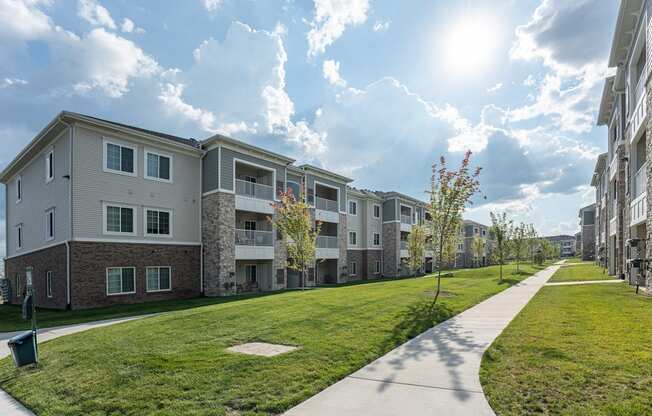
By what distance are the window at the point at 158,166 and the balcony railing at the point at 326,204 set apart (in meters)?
12.3

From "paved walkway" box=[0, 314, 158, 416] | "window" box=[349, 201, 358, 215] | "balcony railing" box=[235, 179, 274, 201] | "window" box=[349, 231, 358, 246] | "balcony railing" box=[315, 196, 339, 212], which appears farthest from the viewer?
"window" box=[349, 201, 358, 215]

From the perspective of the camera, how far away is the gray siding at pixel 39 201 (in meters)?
18.0

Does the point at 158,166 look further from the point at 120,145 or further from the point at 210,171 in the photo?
the point at 210,171

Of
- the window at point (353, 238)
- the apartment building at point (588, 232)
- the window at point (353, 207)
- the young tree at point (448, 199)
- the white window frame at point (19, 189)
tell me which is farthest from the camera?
the apartment building at point (588, 232)

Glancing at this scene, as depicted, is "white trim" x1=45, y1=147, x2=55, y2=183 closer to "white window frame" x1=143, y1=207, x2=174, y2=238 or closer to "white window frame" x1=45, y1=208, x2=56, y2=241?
"white window frame" x1=45, y1=208, x2=56, y2=241

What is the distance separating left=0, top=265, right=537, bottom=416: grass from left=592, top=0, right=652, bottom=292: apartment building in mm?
11721

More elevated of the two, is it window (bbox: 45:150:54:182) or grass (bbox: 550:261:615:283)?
window (bbox: 45:150:54:182)

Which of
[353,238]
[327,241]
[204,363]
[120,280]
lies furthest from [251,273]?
[204,363]

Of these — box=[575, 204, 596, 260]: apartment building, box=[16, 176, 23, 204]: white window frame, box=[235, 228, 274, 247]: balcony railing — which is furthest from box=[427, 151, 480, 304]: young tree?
box=[575, 204, 596, 260]: apartment building

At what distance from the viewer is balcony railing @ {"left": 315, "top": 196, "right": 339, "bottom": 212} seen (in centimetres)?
3044

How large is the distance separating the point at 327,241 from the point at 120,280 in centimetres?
1611

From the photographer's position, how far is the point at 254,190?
23.9 m

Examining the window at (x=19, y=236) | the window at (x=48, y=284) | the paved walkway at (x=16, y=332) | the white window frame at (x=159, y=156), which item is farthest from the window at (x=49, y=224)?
the paved walkway at (x=16, y=332)

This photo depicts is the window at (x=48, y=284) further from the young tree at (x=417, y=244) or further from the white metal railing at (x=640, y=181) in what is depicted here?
the white metal railing at (x=640, y=181)
